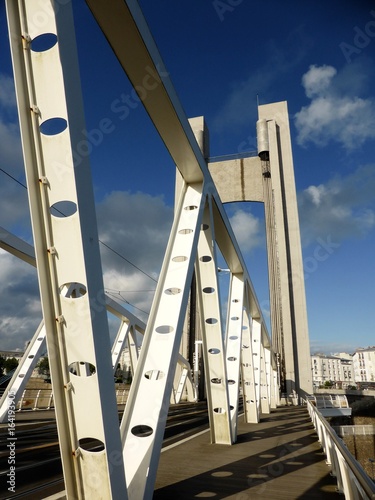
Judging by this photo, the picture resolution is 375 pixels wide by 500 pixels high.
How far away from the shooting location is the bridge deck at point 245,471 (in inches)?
184

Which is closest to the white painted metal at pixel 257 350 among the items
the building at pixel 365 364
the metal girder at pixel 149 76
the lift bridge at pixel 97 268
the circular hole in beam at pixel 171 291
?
the lift bridge at pixel 97 268

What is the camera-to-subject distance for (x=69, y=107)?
316 cm

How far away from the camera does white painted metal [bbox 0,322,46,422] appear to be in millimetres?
13180

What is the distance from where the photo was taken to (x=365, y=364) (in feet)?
418

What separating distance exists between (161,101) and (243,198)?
31.5 m

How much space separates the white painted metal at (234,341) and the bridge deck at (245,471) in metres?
0.83

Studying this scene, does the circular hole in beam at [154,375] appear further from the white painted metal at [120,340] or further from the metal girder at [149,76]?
the white painted metal at [120,340]

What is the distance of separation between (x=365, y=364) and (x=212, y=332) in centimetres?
13696

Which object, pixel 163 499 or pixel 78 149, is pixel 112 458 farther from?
pixel 78 149

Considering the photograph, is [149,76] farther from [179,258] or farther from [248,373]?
[248,373]

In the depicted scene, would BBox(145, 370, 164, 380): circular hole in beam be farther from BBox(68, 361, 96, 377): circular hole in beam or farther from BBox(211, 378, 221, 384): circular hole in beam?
BBox(211, 378, 221, 384): circular hole in beam

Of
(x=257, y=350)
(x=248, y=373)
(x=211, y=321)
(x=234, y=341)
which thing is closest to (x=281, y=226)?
(x=257, y=350)

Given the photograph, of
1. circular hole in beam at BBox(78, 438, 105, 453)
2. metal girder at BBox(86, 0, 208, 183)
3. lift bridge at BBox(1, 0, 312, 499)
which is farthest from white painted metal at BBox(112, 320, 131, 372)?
metal girder at BBox(86, 0, 208, 183)

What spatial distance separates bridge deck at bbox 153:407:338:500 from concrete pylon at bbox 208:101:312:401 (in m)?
21.9
